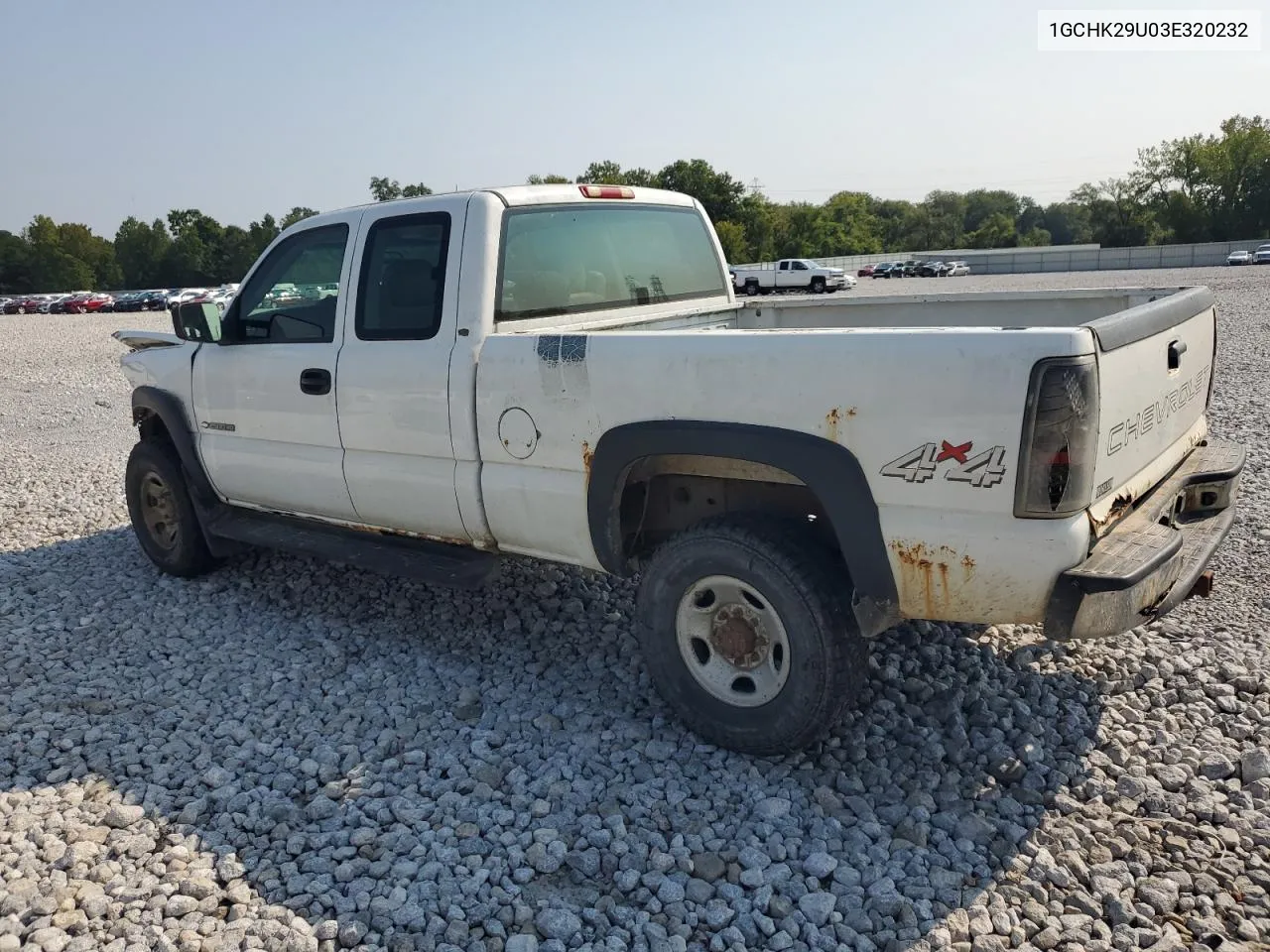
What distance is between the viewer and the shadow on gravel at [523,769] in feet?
9.70

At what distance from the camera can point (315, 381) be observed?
471 centimetres

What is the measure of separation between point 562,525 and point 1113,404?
6.69 feet

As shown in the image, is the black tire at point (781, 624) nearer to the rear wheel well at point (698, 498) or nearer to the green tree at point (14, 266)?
the rear wheel well at point (698, 498)

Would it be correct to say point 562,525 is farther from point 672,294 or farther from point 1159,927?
point 1159,927

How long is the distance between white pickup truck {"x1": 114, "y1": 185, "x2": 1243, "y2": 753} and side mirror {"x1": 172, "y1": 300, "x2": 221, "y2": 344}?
0.03 meters

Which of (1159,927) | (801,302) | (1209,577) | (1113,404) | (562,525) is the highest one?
(801,302)

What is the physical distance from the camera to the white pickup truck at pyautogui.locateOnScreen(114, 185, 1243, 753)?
2938mm

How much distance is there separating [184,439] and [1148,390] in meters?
4.88

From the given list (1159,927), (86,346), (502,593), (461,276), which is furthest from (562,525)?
(86,346)

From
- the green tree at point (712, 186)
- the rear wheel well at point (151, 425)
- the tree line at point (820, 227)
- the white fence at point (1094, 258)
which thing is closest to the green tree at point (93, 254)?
the tree line at point (820, 227)

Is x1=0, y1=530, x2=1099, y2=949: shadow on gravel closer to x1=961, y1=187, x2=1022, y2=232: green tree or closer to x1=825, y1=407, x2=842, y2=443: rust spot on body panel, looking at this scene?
x1=825, y1=407, x2=842, y2=443: rust spot on body panel

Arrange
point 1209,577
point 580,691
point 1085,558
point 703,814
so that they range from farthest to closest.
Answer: point 580,691 < point 1209,577 < point 703,814 < point 1085,558

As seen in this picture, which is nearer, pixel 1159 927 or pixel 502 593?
pixel 1159 927

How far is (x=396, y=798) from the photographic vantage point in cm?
348
